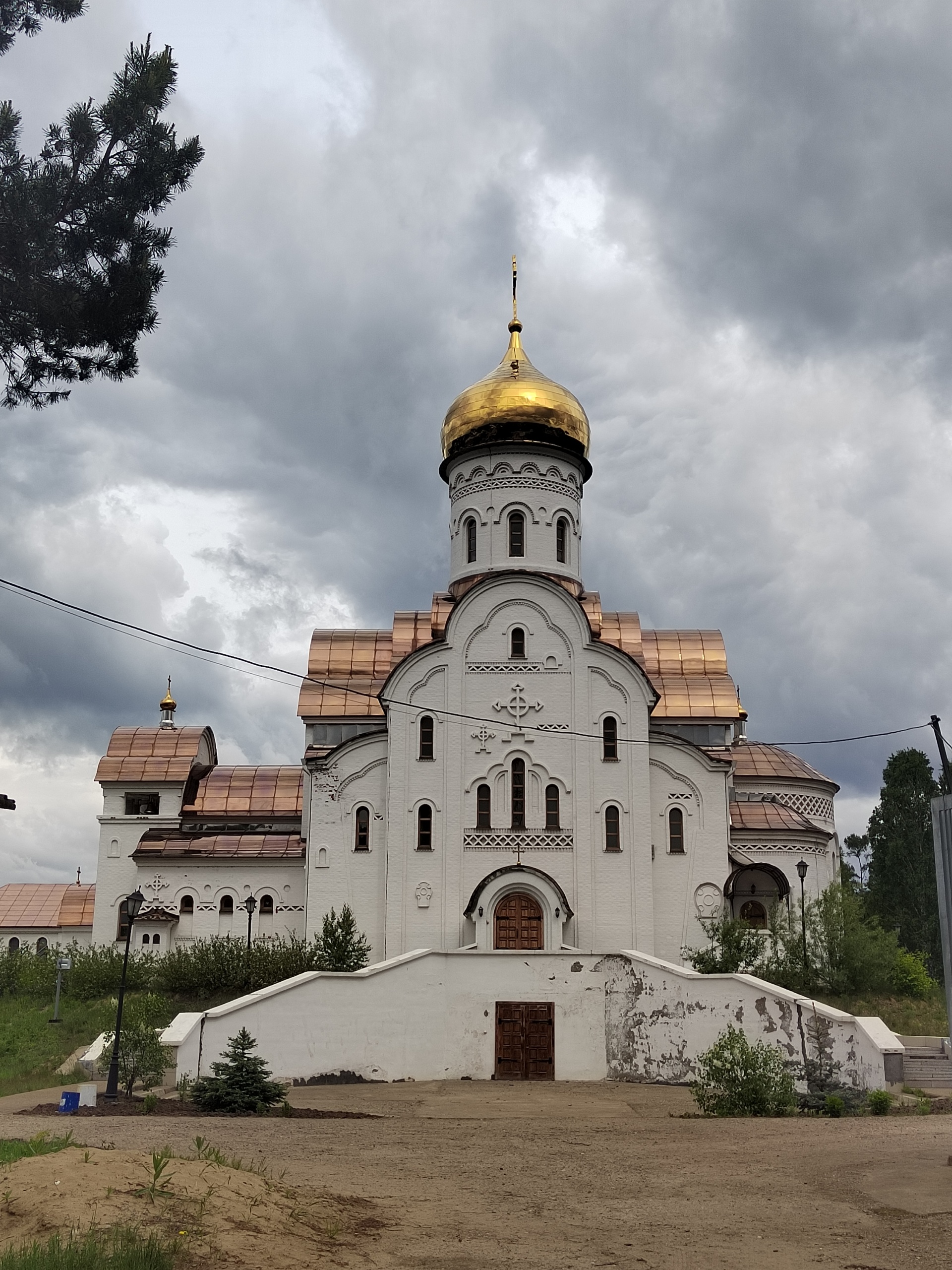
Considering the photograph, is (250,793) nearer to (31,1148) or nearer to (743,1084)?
(743,1084)

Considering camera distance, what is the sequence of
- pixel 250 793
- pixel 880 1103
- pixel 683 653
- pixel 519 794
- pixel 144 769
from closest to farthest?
pixel 880 1103 → pixel 519 794 → pixel 144 769 → pixel 250 793 → pixel 683 653

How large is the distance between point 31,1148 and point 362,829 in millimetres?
18408

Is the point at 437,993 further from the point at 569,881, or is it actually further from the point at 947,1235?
the point at 947,1235

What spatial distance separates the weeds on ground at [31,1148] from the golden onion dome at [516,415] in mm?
23545

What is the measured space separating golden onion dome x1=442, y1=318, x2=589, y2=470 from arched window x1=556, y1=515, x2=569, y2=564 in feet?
6.23

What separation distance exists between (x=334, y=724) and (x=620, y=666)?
798cm

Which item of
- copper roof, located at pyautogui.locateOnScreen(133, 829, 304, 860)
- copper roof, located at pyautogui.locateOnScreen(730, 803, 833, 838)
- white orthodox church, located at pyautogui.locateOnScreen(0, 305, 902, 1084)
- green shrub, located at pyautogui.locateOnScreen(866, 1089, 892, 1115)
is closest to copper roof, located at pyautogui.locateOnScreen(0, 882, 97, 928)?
white orthodox church, located at pyautogui.locateOnScreen(0, 305, 902, 1084)

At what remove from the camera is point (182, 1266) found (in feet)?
20.4

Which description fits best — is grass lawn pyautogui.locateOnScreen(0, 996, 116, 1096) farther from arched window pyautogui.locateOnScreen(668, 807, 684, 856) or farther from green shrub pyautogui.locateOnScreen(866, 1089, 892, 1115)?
green shrub pyautogui.locateOnScreen(866, 1089, 892, 1115)

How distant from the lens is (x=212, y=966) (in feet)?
81.8

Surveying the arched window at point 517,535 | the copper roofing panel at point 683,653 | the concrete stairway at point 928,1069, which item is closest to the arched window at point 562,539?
the arched window at point 517,535

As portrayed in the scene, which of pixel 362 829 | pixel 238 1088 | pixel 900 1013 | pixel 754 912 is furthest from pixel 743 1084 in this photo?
pixel 754 912

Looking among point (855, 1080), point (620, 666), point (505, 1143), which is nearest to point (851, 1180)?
point (505, 1143)

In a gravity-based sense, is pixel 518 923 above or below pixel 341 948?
above
